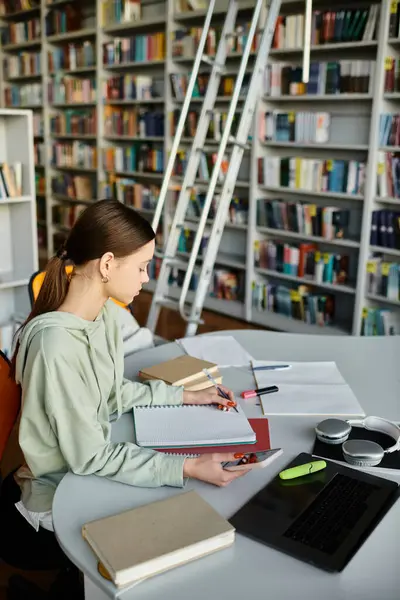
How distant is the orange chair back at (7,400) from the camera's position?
1.39 meters

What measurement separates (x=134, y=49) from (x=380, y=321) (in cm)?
329

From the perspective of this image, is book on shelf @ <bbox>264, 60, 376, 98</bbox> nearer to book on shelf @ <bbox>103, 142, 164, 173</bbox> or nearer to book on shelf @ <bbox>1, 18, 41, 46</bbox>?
book on shelf @ <bbox>103, 142, 164, 173</bbox>

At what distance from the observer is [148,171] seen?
5.44m

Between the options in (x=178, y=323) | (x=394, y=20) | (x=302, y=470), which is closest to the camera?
(x=302, y=470)

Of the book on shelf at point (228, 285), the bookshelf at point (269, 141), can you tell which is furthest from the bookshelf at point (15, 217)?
the book on shelf at point (228, 285)

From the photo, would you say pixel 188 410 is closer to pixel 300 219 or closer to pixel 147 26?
pixel 300 219

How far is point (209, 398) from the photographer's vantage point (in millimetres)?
1476

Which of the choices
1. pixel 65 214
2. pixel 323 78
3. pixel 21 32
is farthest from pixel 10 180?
pixel 21 32

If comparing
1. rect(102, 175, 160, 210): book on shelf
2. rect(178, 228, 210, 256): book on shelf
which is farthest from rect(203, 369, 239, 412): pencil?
rect(102, 175, 160, 210): book on shelf

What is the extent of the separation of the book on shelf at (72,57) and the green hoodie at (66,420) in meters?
5.25

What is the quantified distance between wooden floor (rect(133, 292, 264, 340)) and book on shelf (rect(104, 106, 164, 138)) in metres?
1.57

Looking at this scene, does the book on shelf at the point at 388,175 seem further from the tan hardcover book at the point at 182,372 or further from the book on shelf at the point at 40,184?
the book on shelf at the point at 40,184

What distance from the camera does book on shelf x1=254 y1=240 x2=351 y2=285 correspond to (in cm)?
430

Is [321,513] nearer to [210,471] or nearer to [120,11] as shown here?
[210,471]
